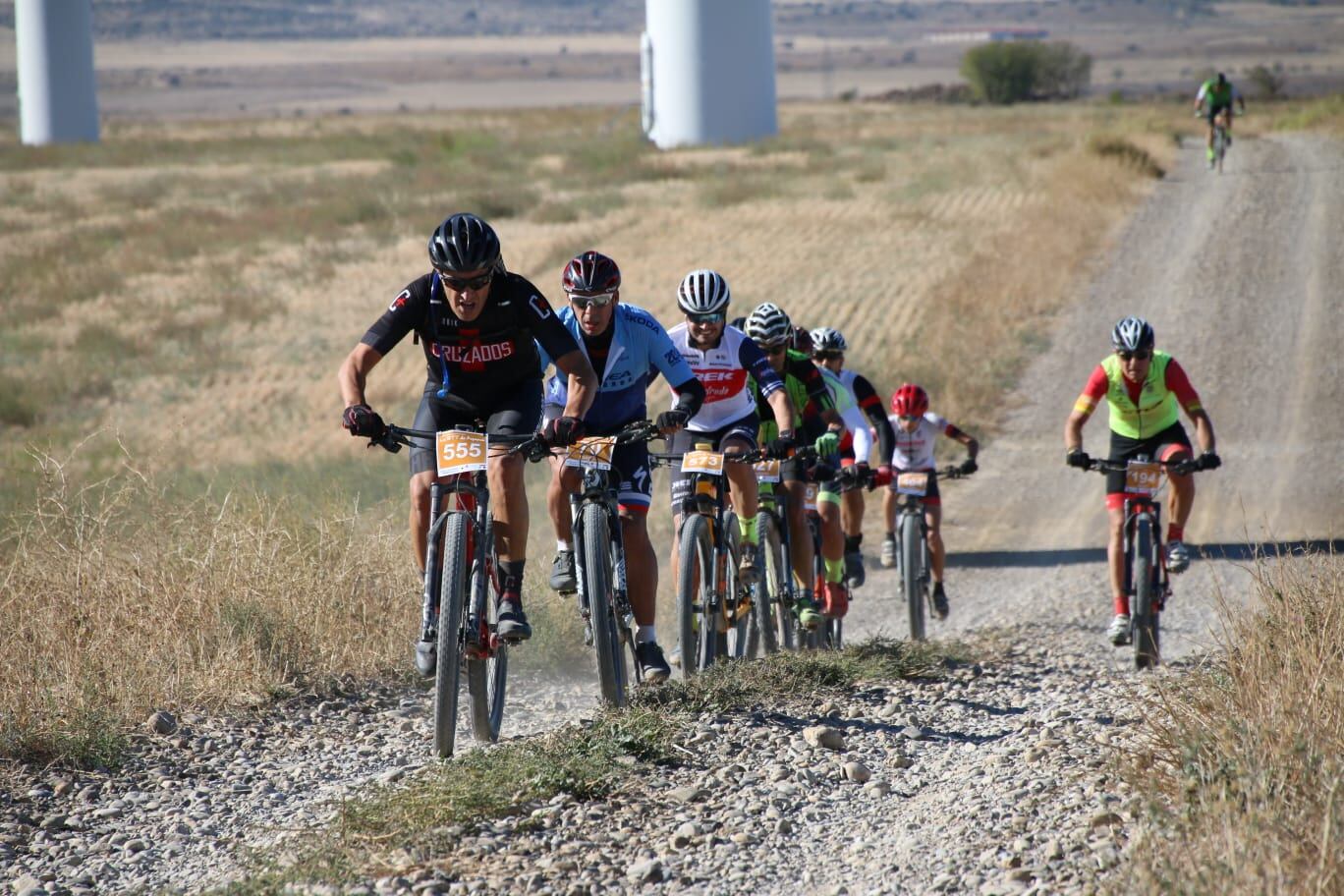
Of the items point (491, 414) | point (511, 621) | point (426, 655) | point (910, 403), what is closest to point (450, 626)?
point (426, 655)

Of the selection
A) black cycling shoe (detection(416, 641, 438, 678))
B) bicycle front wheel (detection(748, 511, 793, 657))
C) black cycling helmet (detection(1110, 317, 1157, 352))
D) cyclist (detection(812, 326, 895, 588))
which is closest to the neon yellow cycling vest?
black cycling helmet (detection(1110, 317, 1157, 352))

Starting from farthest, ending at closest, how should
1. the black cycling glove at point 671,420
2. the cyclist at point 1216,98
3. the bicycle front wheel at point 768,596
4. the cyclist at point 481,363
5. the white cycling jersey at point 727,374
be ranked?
the cyclist at point 1216,98 → the bicycle front wheel at point 768,596 → the white cycling jersey at point 727,374 → the black cycling glove at point 671,420 → the cyclist at point 481,363

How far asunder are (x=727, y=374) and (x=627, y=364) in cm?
91

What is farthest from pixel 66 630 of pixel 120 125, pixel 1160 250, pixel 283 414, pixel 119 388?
pixel 120 125

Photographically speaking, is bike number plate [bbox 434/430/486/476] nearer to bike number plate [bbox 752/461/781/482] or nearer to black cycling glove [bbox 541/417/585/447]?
black cycling glove [bbox 541/417/585/447]

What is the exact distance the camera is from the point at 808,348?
9.57 meters

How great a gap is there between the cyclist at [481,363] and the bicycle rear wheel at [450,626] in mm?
113

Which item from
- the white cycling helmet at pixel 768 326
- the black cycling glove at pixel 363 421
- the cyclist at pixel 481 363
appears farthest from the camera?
the white cycling helmet at pixel 768 326

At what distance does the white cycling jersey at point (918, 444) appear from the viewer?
35.8ft

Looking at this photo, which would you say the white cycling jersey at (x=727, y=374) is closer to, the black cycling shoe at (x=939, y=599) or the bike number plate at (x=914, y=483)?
the bike number plate at (x=914, y=483)

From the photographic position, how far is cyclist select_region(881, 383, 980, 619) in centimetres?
1089

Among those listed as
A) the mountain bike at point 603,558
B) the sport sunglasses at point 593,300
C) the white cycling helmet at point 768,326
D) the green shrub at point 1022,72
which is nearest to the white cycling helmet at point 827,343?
the white cycling helmet at point 768,326

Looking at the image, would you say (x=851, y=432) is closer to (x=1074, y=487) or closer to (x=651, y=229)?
(x=1074, y=487)

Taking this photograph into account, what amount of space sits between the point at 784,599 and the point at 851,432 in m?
1.71
